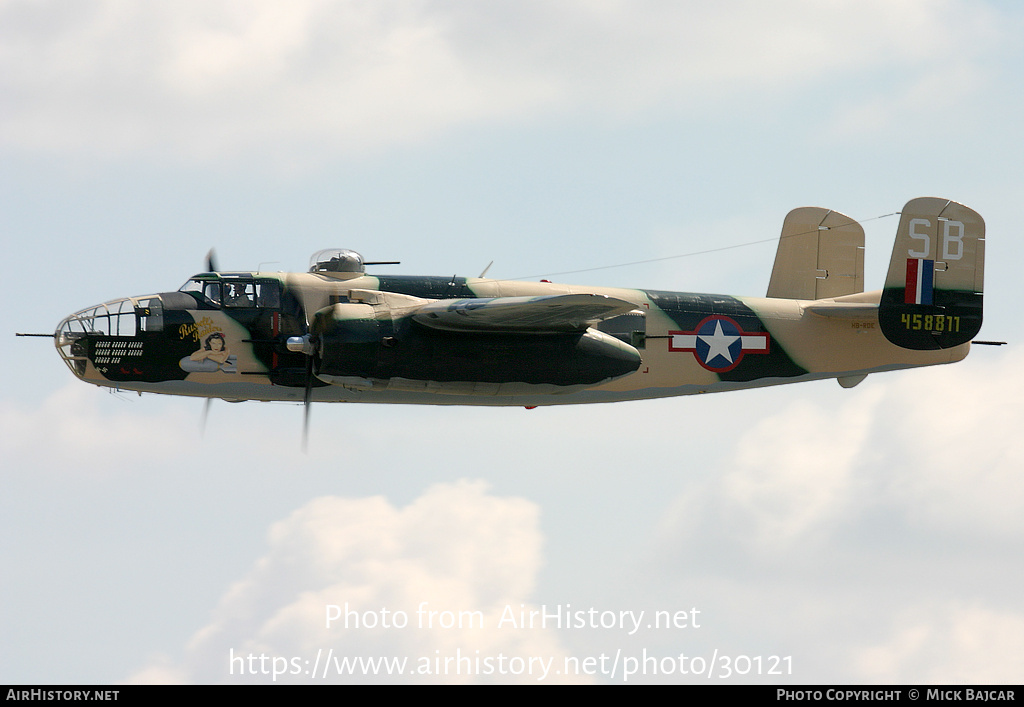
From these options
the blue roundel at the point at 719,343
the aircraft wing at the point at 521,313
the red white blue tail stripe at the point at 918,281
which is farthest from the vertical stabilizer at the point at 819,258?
the aircraft wing at the point at 521,313

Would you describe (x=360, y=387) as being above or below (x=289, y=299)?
below

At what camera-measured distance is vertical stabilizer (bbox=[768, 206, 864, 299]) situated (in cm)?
2598

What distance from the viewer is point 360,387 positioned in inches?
825

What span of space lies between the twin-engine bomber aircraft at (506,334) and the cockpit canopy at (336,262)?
4cm

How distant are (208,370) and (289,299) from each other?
1.85 meters

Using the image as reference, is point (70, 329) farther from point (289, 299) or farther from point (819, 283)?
point (819, 283)

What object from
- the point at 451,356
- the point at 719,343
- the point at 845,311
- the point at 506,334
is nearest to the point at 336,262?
the point at 451,356

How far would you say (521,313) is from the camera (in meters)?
20.5

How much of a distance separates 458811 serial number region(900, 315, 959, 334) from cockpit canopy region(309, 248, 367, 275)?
10551mm

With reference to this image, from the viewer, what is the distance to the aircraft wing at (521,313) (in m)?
20.0

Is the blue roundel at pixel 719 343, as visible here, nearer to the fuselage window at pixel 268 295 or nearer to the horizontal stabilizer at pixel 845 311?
the horizontal stabilizer at pixel 845 311

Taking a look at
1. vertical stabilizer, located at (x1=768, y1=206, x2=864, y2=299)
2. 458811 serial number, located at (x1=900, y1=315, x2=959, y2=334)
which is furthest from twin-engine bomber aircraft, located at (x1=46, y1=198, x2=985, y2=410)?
vertical stabilizer, located at (x1=768, y1=206, x2=864, y2=299)

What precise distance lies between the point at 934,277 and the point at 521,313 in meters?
9.05

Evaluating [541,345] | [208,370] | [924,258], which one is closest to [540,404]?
[541,345]
